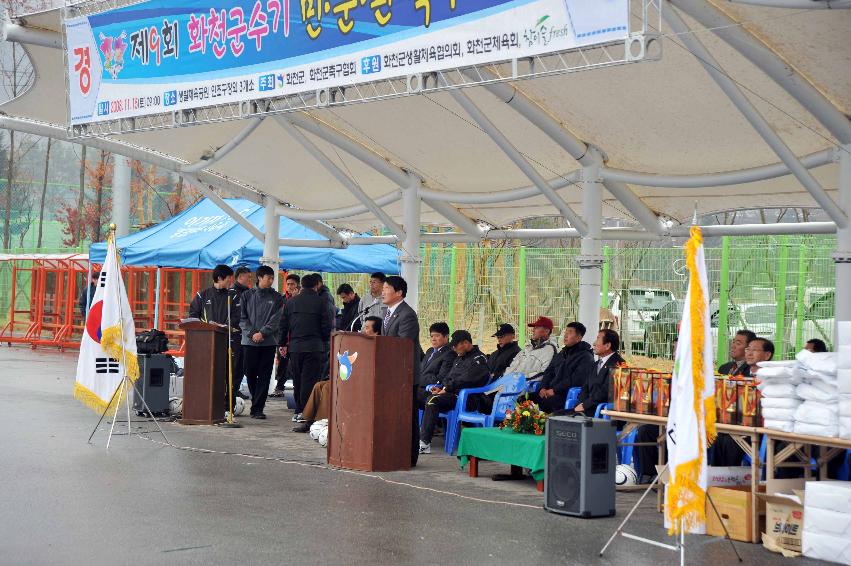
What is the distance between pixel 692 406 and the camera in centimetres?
719

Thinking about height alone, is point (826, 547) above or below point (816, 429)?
below

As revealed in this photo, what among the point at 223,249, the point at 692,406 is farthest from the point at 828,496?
the point at 223,249

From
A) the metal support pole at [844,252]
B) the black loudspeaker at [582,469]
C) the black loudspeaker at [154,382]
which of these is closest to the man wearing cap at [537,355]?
the metal support pole at [844,252]

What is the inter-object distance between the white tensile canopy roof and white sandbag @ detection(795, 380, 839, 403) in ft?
8.18

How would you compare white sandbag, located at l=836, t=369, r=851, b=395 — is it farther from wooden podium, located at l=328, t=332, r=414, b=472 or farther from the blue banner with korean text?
wooden podium, located at l=328, t=332, r=414, b=472

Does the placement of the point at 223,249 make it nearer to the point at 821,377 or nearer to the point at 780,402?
the point at 780,402

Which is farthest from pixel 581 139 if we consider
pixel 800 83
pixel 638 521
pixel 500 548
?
pixel 500 548

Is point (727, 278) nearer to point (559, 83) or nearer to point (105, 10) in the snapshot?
point (559, 83)

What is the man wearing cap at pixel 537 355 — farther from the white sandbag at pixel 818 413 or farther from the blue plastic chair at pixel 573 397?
the white sandbag at pixel 818 413

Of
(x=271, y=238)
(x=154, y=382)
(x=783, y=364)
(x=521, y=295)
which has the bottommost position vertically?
(x=154, y=382)

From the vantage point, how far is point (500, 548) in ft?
24.9

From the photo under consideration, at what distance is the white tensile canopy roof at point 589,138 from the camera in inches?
367

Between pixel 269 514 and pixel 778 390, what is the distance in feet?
12.3

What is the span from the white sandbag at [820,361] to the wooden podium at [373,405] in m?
3.98
